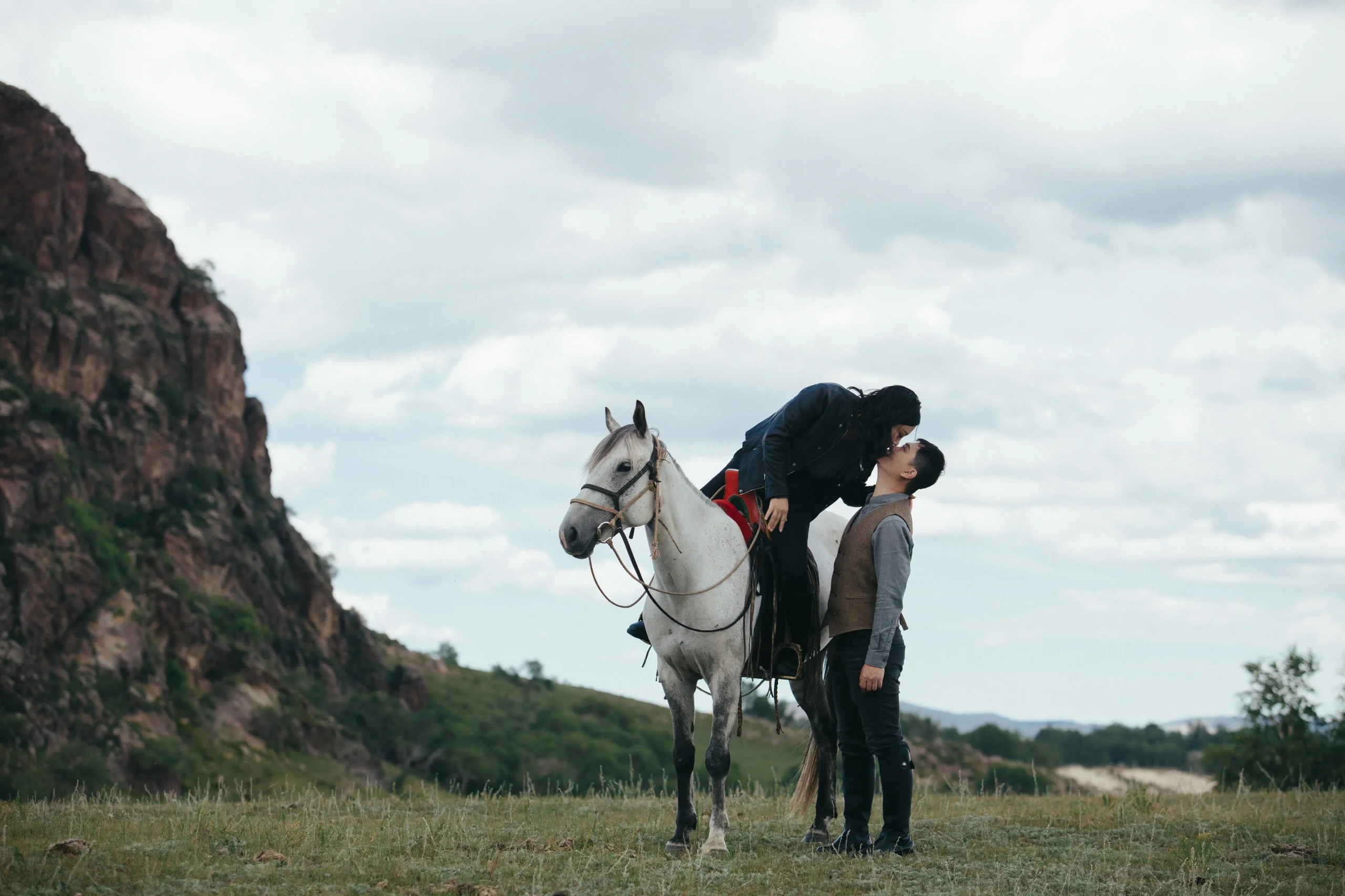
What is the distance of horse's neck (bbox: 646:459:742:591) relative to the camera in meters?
8.89

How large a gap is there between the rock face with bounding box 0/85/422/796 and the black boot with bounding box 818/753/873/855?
5945cm

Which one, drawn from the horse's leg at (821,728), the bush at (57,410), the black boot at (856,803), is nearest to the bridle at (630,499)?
the horse's leg at (821,728)

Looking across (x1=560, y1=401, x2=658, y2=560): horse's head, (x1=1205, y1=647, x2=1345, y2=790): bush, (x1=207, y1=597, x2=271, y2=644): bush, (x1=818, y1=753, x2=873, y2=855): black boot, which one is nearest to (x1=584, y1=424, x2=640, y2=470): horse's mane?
(x1=560, y1=401, x2=658, y2=560): horse's head

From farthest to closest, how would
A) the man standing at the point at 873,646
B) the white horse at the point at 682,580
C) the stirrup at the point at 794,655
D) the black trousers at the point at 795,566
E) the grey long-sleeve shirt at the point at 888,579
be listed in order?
the stirrup at the point at 794,655 → the black trousers at the point at 795,566 → the white horse at the point at 682,580 → the man standing at the point at 873,646 → the grey long-sleeve shirt at the point at 888,579

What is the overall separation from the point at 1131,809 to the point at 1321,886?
3927 mm

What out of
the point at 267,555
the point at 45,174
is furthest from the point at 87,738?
the point at 45,174

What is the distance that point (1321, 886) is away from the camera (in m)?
7.06

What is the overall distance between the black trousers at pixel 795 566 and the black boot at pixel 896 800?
141cm

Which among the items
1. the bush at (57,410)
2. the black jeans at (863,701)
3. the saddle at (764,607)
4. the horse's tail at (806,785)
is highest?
the bush at (57,410)

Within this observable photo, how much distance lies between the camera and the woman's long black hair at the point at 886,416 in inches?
330

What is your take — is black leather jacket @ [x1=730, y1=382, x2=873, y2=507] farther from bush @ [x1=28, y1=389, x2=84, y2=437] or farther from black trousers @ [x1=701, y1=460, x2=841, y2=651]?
bush @ [x1=28, y1=389, x2=84, y2=437]

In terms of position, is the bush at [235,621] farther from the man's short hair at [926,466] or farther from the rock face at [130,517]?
the man's short hair at [926,466]

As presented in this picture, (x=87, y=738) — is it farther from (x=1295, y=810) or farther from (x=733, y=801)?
(x=1295, y=810)

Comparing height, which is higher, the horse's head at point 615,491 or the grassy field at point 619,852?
the horse's head at point 615,491
